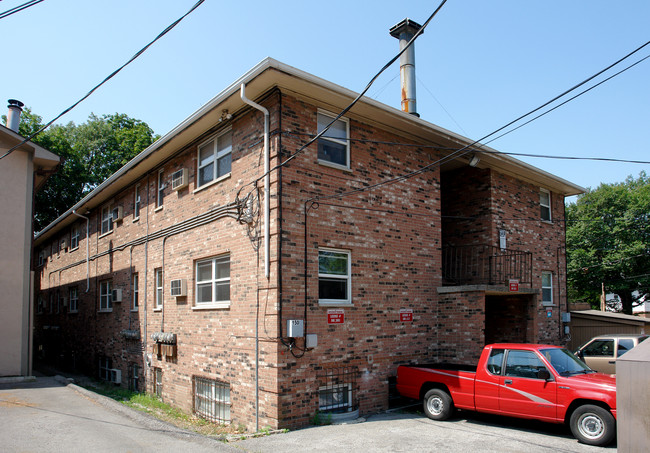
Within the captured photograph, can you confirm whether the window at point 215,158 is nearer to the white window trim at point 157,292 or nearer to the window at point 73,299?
the white window trim at point 157,292

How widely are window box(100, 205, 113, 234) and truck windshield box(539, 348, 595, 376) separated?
1592 cm

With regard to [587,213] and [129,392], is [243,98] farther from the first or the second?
[587,213]

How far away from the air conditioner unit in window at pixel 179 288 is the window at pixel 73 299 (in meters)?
11.7

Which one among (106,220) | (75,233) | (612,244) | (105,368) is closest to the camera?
(105,368)

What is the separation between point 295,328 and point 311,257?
5.02ft

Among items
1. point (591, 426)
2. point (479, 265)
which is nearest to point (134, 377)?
point (479, 265)

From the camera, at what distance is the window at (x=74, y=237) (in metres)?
23.2

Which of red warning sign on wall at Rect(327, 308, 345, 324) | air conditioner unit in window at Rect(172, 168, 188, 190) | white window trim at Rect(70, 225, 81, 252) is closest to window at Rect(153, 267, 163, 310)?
air conditioner unit in window at Rect(172, 168, 188, 190)

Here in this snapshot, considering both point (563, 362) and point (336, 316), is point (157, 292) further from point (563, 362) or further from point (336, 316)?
point (563, 362)

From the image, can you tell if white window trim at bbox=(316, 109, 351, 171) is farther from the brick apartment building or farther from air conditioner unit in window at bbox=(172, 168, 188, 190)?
air conditioner unit in window at bbox=(172, 168, 188, 190)

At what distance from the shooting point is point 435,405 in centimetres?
998

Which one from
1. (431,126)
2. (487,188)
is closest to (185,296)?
(431,126)

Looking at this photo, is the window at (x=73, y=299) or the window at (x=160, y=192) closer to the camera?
the window at (x=160, y=192)

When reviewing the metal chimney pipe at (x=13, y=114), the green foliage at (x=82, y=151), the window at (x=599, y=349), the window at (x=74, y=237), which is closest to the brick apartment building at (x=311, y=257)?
the window at (x=599, y=349)
